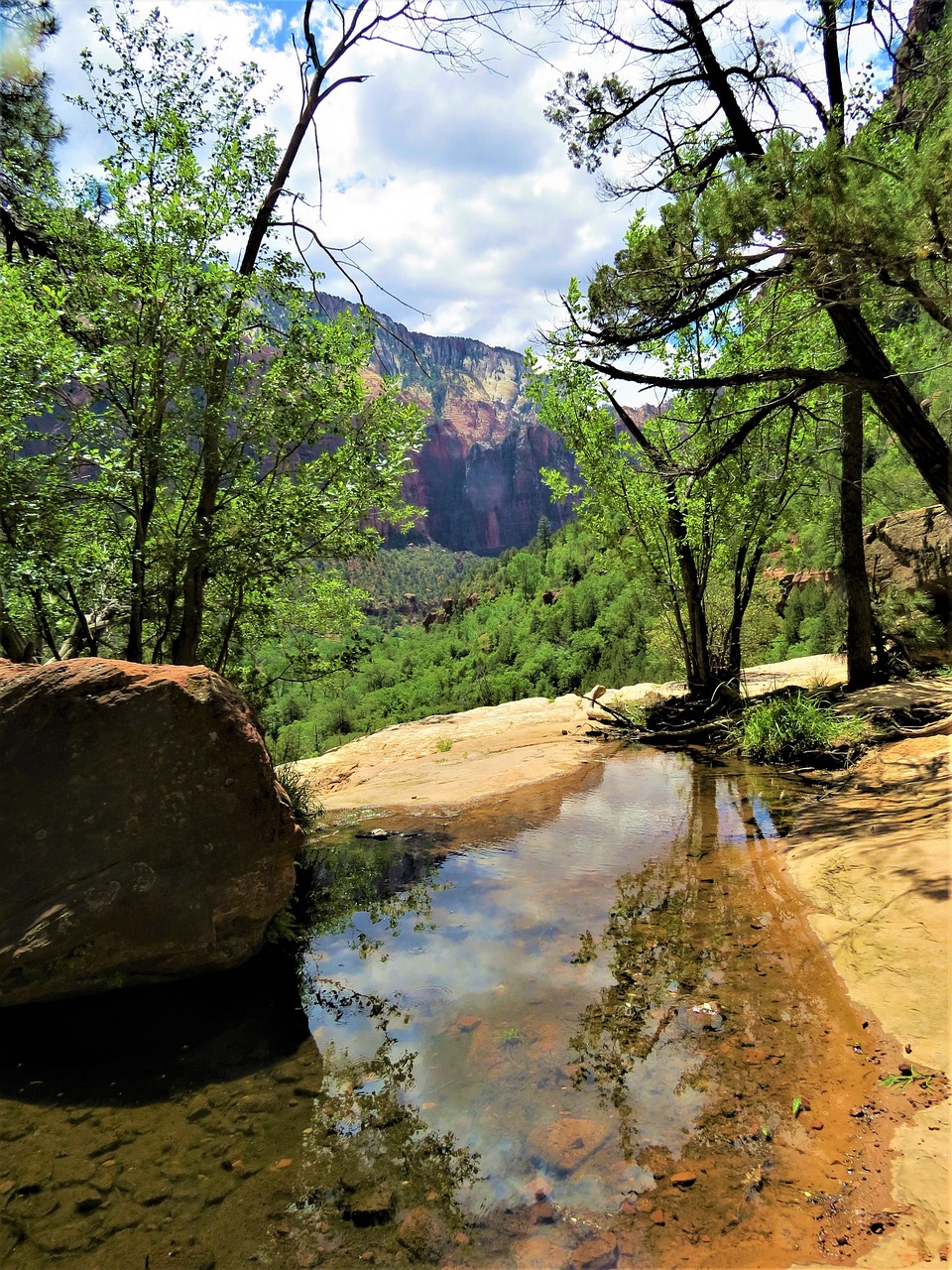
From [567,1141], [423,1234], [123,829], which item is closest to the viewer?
[423,1234]

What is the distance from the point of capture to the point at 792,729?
28.0 ft

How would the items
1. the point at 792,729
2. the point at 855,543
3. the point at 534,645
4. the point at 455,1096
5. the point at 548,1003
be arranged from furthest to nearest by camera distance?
the point at 534,645, the point at 855,543, the point at 792,729, the point at 548,1003, the point at 455,1096

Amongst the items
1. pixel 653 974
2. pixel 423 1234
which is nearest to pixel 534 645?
pixel 653 974

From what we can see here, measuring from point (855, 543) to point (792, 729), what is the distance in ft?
10.2

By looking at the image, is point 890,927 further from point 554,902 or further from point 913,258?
point 913,258

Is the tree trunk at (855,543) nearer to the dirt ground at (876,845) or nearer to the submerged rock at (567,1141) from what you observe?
the dirt ground at (876,845)

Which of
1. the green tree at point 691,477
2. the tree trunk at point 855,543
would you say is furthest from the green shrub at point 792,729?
the green tree at point 691,477

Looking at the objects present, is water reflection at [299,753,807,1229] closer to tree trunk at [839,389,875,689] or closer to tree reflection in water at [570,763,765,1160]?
tree reflection in water at [570,763,765,1160]

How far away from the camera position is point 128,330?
19.2ft

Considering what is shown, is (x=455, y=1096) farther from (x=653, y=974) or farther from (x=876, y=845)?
(x=876, y=845)

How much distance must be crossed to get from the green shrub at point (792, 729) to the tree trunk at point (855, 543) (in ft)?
3.77

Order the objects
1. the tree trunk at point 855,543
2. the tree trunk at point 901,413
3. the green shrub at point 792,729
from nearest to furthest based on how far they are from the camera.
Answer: the tree trunk at point 901,413 < the green shrub at point 792,729 < the tree trunk at point 855,543

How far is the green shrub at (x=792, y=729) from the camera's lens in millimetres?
8141

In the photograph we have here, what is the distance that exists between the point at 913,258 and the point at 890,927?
4553mm
